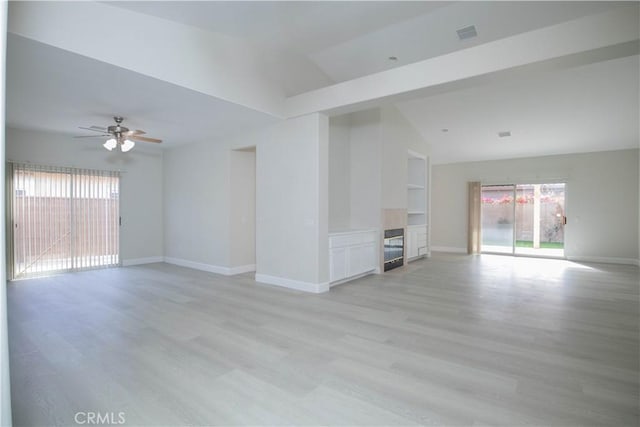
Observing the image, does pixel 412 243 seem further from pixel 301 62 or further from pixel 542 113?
pixel 301 62

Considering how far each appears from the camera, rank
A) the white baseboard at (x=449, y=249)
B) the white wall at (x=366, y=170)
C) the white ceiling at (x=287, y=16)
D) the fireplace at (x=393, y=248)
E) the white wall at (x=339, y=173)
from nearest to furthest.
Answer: the white ceiling at (x=287, y=16), the white wall at (x=339, y=173), the white wall at (x=366, y=170), the fireplace at (x=393, y=248), the white baseboard at (x=449, y=249)

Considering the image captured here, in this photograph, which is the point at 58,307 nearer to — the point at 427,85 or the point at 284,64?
the point at 284,64

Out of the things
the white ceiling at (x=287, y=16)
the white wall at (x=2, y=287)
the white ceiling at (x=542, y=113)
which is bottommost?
the white wall at (x=2, y=287)

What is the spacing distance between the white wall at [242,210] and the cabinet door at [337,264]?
6.98 feet

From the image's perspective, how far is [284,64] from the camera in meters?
5.17

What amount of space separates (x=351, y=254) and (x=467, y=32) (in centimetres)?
382

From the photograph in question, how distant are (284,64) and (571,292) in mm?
5770

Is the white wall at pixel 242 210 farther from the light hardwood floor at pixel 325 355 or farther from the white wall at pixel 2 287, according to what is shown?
the white wall at pixel 2 287

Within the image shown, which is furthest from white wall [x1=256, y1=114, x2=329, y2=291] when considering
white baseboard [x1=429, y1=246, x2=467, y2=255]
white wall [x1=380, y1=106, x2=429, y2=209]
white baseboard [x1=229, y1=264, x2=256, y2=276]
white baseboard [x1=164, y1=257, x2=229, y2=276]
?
white baseboard [x1=429, y1=246, x2=467, y2=255]

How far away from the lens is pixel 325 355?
9.04ft

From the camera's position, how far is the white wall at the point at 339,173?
6254 millimetres

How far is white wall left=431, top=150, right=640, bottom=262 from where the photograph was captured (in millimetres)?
7570

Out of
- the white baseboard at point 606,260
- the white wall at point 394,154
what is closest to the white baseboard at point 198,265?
the white wall at point 394,154

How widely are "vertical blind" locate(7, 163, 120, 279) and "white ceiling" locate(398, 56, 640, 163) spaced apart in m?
6.72
